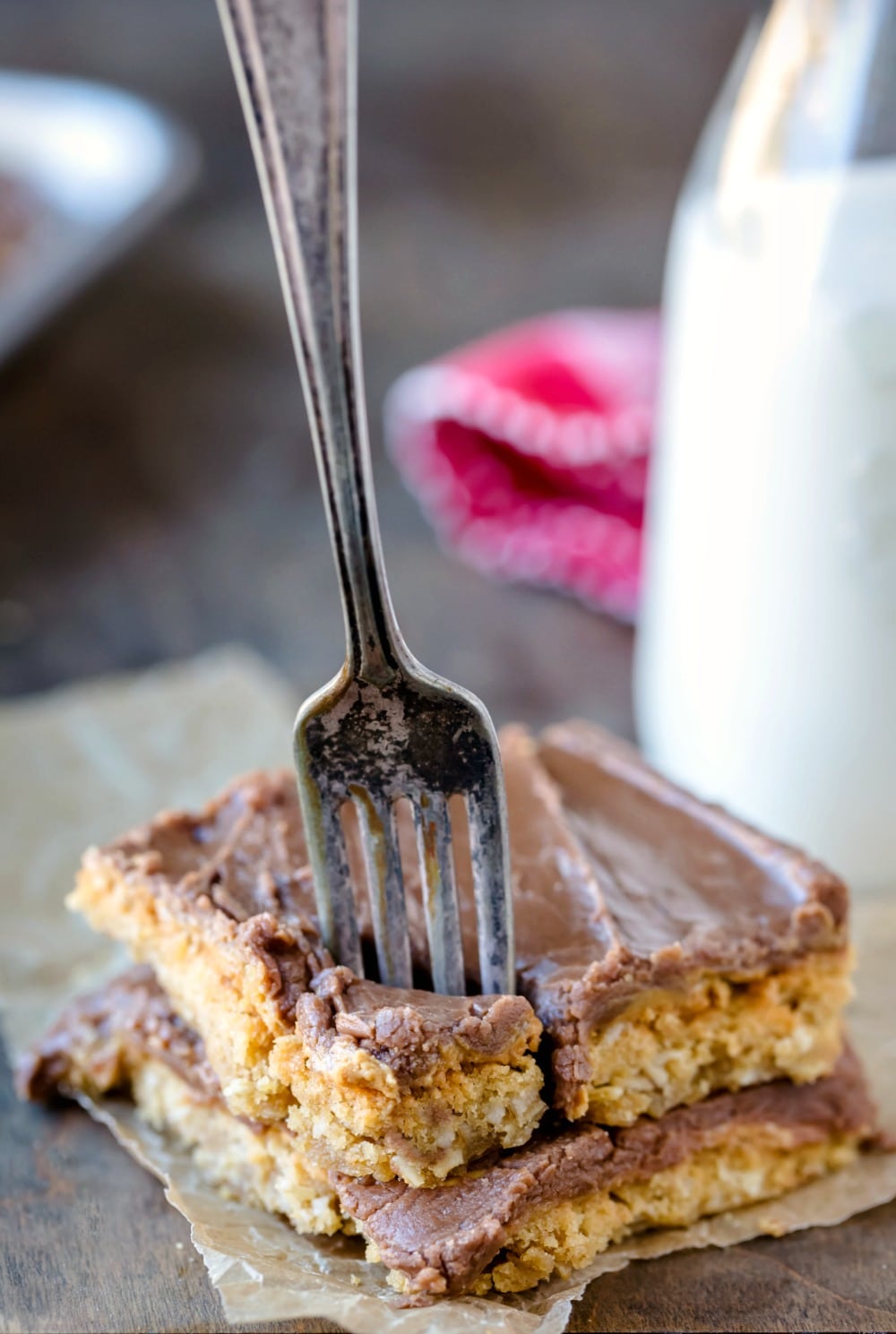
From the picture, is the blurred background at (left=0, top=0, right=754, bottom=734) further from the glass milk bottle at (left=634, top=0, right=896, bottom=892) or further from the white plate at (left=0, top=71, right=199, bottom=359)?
the glass milk bottle at (left=634, top=0, right=896, bottom=892)

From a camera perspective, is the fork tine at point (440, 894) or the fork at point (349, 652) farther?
the fork tine at point (440, 894)

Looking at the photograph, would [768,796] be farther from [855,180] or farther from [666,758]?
[855,180]

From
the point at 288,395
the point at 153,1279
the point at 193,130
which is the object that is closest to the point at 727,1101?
the point at 153,1279

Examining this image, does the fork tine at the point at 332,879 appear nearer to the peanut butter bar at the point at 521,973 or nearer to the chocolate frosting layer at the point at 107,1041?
the peanut butter bar at the point at 521,973

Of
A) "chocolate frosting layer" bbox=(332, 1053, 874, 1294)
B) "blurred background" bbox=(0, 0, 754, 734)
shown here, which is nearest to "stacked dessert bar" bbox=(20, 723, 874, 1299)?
"chocolate frosting layer" bbox=(332, 1053, 874, 1294)

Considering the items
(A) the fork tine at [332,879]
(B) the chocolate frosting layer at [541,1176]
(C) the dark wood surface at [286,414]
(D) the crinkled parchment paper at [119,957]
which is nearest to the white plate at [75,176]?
(C) the dark wood surface at [286,414]

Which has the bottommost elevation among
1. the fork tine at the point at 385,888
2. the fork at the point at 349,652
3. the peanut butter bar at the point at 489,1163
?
the peanut butter bar at the point at 489,1163

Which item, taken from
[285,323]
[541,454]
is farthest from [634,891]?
[285,323]
